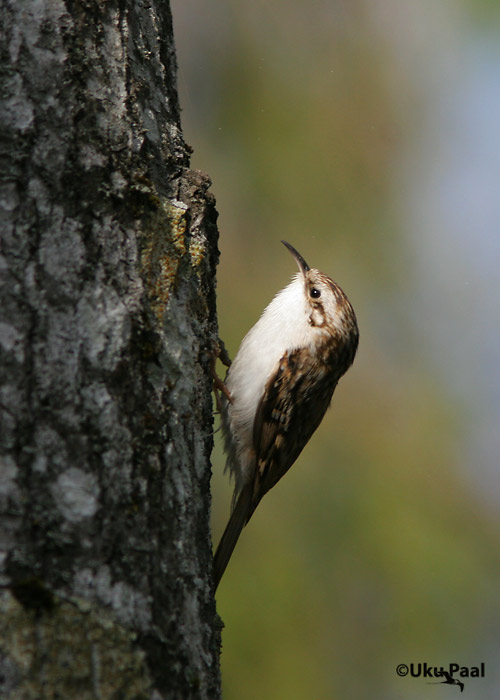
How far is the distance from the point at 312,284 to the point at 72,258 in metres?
1.80

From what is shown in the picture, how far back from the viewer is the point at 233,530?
111 inches

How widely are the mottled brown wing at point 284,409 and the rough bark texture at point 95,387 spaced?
46.9 inches

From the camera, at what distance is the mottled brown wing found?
9.78 feet

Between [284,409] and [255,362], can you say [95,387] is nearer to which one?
[255,362]

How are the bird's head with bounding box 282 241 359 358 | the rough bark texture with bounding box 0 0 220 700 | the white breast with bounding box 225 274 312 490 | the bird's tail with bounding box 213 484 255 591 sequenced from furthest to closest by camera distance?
the bird's head with bounding box 282 241 359 358
the white breast with bounding box 225 274 312 490
the bird's tail with bounding box 213 484 255 591
the rough bark texture with bounding box 0 0 220 700

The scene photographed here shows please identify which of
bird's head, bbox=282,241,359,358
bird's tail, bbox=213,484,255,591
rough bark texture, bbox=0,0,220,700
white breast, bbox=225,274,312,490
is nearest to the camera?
rough bark texture, bbox=0,0,220,700

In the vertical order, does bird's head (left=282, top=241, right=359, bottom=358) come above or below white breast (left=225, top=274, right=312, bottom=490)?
above

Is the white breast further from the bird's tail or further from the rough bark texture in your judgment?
the rough bark texture

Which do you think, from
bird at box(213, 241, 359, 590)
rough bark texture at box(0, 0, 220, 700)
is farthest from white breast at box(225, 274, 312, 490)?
rough bark texture at box(0, 0, 220, 700)

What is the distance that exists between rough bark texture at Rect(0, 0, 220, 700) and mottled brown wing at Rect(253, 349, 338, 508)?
119 cm

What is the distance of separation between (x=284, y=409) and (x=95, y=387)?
170 centimetres

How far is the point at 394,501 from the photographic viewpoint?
3.69 meters

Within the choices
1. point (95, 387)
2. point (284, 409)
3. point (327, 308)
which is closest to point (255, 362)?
point (284, 409)

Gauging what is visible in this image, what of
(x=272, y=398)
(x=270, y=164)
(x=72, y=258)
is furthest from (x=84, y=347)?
(x=270, y=164)
